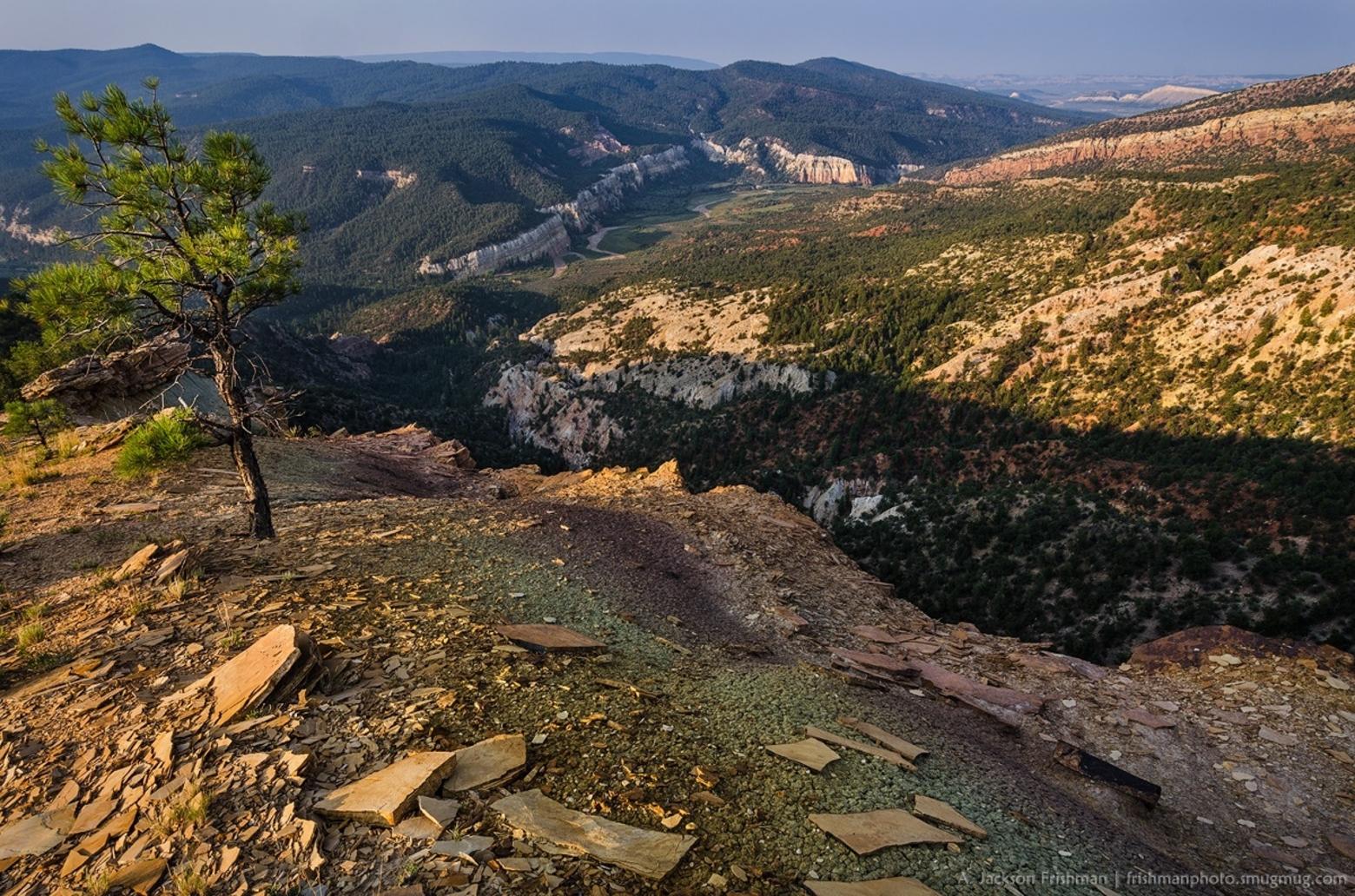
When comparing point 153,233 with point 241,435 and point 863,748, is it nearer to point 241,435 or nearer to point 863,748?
point 241,435

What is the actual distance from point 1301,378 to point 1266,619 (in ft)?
93.2

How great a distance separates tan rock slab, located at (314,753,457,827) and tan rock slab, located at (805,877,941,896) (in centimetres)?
405

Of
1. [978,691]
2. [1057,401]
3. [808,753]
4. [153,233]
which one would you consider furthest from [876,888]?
[1057,401]

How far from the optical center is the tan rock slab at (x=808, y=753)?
8.38 metres

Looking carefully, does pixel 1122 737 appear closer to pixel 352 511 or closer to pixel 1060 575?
pixel 352 511

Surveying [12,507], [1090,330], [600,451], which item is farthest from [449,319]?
[12,507]

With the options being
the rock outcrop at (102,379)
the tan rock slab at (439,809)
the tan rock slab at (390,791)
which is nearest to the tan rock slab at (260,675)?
the tan rock slab at (390,791)

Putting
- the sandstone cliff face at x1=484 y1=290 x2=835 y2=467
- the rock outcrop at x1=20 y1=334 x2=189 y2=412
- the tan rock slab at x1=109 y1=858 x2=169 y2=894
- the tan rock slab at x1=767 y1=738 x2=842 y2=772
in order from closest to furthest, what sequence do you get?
the tan rock slab at x1=109 y1=858 x2=169 y2=894 → the tan rock slab at x1=767 y1=738 x2=842 y2=772 → the rock outcrop at x1=20 y1=334 x2=189 y2=412 → the sandstone cliff face at x1=484 y1=290 x2=835 y2=467

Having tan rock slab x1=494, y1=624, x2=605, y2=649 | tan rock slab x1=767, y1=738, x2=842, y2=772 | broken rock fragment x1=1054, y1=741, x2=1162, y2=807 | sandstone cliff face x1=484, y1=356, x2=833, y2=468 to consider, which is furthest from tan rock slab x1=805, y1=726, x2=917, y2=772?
sandstone cliff face x1=484, y1=356, x2=833, y2=468

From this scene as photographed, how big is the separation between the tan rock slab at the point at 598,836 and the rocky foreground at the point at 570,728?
3 cm

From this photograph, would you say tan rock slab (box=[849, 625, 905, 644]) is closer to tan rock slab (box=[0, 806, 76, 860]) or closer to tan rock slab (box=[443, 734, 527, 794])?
tan rock slab (box=[443, 734, 527, 794])

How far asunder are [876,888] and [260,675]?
25.9 ft

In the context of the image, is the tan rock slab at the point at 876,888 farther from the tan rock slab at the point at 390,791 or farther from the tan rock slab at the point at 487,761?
the tan rock slab at the point at 390,791

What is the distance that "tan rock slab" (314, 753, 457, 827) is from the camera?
6258 millimetres
